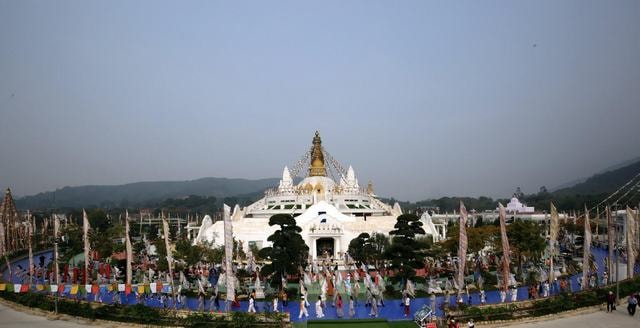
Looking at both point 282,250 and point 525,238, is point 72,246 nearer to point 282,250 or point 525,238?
point 282,250

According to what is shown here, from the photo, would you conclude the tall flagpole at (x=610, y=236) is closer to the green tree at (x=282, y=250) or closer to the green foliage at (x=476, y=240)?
the green foliage at (x=476, y=240)

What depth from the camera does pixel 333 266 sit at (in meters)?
38.3

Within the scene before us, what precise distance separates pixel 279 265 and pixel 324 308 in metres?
3.53

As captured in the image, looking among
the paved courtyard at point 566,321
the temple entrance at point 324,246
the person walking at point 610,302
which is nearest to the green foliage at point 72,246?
the paved courtyard at point 566,321

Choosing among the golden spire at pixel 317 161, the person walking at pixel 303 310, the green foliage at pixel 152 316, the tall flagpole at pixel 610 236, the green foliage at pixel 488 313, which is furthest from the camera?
the golden spire at pixel 317 161

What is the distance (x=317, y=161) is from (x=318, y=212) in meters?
23.3

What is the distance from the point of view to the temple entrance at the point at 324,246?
45.1 metres

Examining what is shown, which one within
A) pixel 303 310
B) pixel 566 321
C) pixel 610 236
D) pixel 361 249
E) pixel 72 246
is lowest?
pixel 566 321

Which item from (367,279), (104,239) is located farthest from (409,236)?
(104,239)

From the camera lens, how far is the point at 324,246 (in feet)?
149

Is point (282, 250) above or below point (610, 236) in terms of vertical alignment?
below

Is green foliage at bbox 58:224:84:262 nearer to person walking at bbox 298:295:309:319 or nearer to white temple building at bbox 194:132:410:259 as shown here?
white temple building at bbox 194:132:410:259

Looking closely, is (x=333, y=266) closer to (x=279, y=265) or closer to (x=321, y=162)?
(x=279, y=265)

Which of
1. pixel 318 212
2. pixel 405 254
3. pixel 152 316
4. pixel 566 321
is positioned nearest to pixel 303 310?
pixel 152 316
